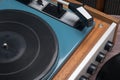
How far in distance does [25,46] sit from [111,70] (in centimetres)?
25

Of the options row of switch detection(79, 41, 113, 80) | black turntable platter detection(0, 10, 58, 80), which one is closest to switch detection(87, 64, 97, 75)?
row of switch detection(79, 41, 113, 80)

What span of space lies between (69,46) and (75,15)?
11cm

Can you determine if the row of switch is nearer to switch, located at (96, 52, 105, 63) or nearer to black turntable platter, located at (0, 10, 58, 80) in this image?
switch, located at (96, 52, 105, 63)

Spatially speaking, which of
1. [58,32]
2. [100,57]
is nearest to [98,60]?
[100,57]

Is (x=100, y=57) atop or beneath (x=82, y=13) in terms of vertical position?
beneath

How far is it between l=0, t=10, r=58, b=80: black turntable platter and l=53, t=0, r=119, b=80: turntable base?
0.05 metres

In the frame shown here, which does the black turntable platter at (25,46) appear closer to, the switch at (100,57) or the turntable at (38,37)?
the turntable at (38,37)

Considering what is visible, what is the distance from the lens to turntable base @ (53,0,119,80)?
82 cm

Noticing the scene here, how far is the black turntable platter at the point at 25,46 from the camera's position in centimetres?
78

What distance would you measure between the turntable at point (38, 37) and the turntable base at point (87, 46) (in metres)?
0.01

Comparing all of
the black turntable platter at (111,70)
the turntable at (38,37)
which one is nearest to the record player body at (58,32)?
the turntable at (38,37)

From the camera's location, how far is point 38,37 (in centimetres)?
83

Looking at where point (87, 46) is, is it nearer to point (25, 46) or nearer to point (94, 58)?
point (94, 58)

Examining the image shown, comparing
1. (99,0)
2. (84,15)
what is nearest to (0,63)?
(84,15)
